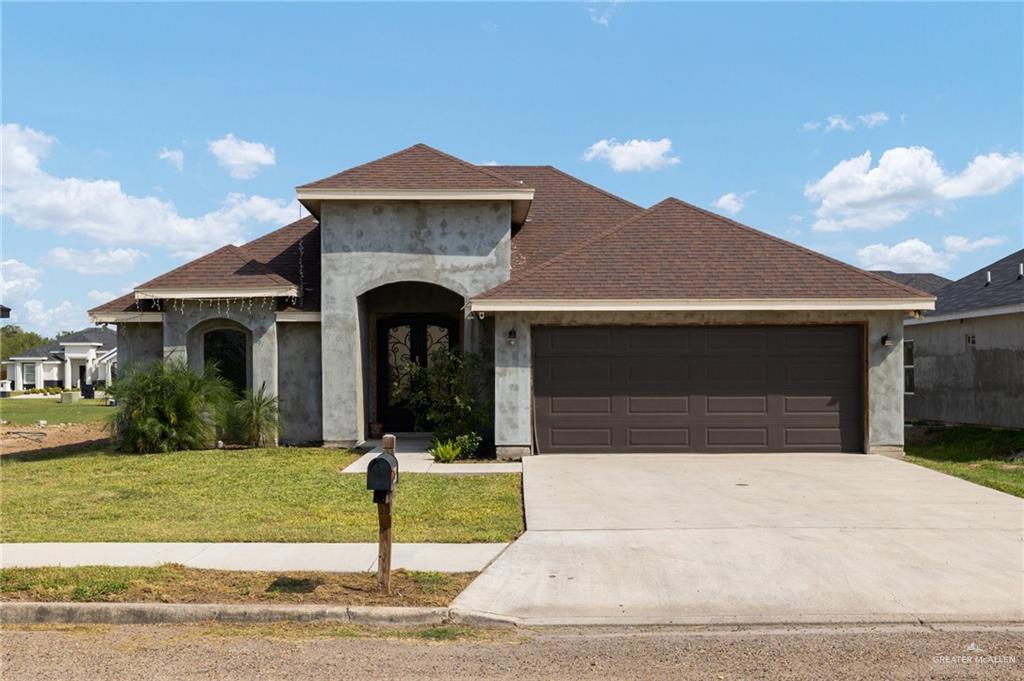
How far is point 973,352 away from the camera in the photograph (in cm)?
2072

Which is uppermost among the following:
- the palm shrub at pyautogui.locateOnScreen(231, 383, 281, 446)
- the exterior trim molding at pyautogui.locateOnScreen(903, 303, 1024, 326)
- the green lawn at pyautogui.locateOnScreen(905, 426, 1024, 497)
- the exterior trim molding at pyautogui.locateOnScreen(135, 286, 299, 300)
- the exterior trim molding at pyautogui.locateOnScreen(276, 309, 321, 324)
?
the exterior trim molding at pyautogui.locateOnScreen(135, 286, 299, 300)

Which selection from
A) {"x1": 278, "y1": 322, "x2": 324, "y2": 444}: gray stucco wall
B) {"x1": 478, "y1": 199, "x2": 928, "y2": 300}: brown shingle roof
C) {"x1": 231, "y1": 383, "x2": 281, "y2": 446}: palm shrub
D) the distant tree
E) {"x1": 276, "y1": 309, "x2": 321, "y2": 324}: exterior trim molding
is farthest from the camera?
the distant tree

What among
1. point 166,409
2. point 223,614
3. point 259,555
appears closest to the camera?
point 223,614

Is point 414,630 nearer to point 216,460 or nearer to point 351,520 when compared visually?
point 351,520

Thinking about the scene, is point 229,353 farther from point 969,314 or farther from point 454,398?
point 969,314

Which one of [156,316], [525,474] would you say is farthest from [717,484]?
[156,316]

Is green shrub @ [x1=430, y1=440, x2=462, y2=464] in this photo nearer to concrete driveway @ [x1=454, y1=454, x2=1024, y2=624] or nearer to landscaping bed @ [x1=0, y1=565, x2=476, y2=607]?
concrete driveway @ [x1=454, y1=454, x2=1024, y2=624]

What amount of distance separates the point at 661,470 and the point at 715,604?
24.0 ft

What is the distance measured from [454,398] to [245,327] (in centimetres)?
505

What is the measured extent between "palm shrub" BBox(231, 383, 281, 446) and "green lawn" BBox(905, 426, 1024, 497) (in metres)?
12.5

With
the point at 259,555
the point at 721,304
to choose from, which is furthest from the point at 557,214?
the point at 259,555

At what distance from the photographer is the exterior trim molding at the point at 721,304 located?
15.7m

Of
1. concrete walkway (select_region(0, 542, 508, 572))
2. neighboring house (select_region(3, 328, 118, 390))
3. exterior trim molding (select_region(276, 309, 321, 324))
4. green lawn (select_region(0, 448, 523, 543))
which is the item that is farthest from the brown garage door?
neighboring house (select_region(3, 328, 118, 390))

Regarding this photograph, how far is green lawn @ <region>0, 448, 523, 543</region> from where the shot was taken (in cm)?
934
